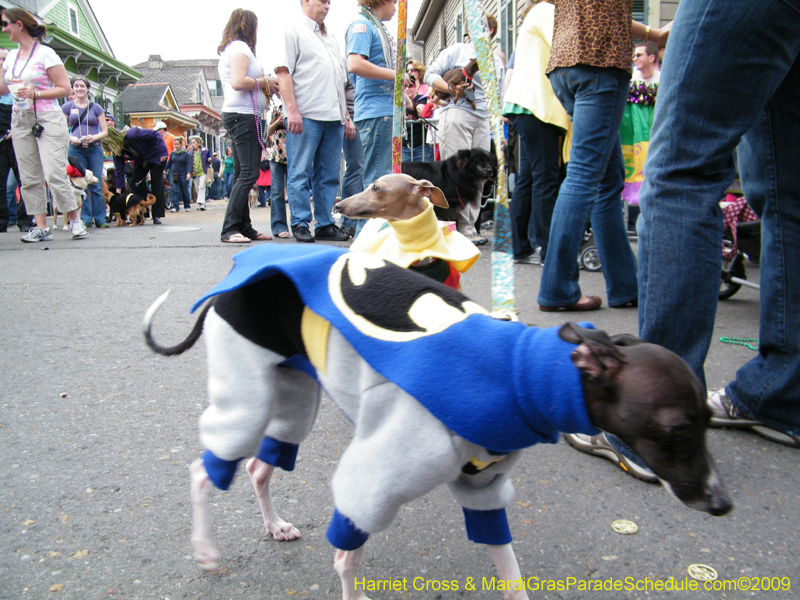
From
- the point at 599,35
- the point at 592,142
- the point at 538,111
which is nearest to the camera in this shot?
the point at 599,35

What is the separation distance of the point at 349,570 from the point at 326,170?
6.13 meters

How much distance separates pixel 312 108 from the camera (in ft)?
22.0

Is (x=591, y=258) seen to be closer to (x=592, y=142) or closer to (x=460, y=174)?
(x=460, y=174)

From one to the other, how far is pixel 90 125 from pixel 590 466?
10.9 meters

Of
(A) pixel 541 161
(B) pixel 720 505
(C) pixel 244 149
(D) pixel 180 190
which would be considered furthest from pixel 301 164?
(D) pixel 180 190

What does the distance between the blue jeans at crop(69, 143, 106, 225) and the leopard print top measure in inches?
371

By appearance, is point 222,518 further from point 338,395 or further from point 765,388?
point 765,388

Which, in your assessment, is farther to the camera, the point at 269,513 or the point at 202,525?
the point at 269,513

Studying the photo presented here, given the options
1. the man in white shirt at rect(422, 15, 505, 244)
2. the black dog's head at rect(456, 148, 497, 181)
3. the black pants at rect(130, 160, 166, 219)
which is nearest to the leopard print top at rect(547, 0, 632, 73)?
the black dog's head at rect(456, 148, 497, 181)

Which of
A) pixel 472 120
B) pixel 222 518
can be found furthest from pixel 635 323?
pixel 472 120

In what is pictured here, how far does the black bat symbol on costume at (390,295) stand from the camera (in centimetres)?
135

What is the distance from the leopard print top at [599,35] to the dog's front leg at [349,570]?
2974mm

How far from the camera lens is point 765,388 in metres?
2.39

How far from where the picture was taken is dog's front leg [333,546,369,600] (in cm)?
151
